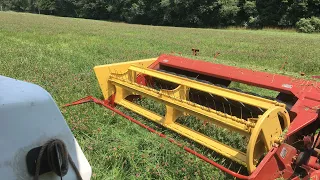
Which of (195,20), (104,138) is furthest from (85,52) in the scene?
(195,20)

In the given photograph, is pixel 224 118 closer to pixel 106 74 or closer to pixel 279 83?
pixel 279 83

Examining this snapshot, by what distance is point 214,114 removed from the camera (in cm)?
285

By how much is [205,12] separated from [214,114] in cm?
4183

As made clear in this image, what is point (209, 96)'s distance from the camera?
4.22 m

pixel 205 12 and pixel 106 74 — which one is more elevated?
pixel 106 74

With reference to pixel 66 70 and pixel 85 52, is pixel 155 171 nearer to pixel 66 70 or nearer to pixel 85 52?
pixel 66 70

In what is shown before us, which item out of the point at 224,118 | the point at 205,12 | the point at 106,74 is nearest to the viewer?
the point at 224,118

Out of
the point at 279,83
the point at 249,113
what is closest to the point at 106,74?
the point at 249,113

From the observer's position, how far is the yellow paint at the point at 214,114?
99.8 inches

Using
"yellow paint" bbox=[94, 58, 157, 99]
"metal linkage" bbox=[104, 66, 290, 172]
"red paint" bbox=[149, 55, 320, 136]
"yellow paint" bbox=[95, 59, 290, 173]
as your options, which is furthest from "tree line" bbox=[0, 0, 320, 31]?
"metal linkage" bbox=[104, 66, 290, 172]

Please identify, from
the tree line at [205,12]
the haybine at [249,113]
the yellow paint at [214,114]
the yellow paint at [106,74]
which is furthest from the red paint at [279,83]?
the tree line at [205,12]

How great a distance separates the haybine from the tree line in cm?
3355

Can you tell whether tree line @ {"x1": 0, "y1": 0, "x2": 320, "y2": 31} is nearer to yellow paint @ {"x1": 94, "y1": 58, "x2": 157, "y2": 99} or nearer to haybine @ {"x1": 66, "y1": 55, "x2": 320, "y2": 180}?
haybine @ {"x1": 66, "y1": 55, "x2": 320, "y2": 180}

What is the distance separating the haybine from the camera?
8.37 ft
